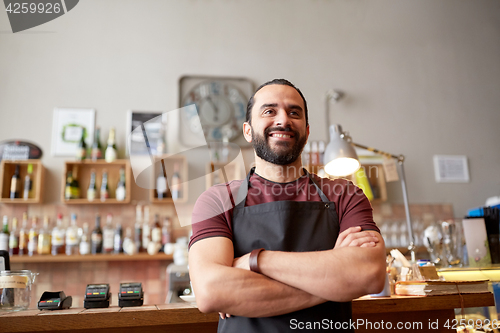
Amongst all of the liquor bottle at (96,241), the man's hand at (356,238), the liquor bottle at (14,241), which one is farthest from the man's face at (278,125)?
the liquor bottle at (14,241)

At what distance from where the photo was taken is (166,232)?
3.52 metres

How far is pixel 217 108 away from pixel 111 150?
3.40 ft

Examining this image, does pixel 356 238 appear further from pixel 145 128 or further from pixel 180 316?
pixel 145 128

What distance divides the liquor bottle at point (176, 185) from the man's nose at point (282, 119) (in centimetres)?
207

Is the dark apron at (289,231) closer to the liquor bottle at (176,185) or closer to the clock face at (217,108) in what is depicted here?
the liquor bottle at (176,185)

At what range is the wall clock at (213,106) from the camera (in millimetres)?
3826

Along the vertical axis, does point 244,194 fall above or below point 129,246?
above

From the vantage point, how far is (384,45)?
4320 millimetres

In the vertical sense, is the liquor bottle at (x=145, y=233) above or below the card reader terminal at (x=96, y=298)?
above

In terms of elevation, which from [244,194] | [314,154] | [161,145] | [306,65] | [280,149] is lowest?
[244,194]

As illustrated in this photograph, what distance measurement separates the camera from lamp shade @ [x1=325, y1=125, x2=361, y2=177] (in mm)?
2511

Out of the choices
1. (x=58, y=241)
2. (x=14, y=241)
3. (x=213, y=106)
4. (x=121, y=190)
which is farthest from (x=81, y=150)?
(x=213, y=106)

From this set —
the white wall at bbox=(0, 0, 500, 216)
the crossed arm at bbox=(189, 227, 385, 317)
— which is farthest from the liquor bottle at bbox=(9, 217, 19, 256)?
the crossed arm at bbox=(189, 227, 385, 317)

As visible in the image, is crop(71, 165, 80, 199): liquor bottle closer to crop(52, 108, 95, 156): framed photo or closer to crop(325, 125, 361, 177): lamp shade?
crop(52, 108, 95, 156): framed photo
